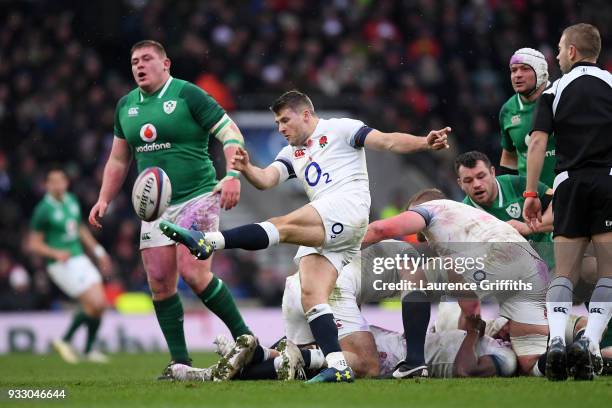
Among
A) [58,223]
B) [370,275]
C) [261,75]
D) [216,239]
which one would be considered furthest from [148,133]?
[261,75]

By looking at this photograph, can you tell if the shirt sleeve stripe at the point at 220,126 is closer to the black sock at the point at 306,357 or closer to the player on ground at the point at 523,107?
the black sock at the point at 306,357

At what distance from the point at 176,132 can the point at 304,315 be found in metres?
1.63

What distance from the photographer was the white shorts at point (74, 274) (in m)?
12.5

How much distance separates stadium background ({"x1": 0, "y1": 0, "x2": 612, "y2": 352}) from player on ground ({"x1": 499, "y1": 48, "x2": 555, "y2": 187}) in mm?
7172

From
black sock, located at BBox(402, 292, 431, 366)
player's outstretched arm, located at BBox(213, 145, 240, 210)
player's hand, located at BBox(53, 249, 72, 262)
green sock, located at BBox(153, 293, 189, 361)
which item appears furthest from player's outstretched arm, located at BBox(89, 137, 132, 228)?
player's hand, located at BBox(53, 249, 72, 262)

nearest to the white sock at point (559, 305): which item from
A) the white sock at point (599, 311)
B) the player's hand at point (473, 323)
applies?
the white sock at point (599, 311)

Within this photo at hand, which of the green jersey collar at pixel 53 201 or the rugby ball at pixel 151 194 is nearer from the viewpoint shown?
the rugby ball at pixel 151 194

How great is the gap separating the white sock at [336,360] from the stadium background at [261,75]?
8717 millimetres

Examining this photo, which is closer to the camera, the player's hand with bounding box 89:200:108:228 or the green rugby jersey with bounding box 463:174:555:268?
the player's hand with bounding box 89:200:108:228

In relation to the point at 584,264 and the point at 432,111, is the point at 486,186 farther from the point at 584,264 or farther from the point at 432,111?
the point at 432,111

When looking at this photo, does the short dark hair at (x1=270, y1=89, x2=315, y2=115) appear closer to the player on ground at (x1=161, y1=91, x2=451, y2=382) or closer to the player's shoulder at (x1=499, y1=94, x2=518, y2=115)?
the player on ground at (x1=161, y1=91, x2=451, y2=382)

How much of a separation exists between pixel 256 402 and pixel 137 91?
10.5 ft

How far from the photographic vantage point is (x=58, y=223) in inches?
502

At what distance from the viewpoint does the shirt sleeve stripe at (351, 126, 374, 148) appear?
6844 mm
